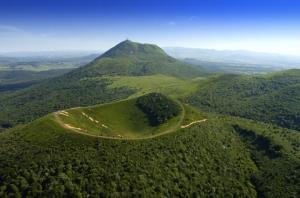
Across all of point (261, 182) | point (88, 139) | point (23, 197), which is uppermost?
point (88, 139)

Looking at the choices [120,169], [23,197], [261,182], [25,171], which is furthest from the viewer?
[261,182]

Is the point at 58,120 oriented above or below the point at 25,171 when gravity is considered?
above

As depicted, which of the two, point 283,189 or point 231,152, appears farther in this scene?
point 231,152

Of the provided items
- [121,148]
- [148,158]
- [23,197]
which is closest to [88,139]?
[121,148]

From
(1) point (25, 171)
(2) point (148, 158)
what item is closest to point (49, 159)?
(1) point (25, 171)

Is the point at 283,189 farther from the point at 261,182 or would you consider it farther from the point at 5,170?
the point at 5,170

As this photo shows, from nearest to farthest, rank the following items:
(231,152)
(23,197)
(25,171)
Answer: (23,197), (25,171), (231,152)
